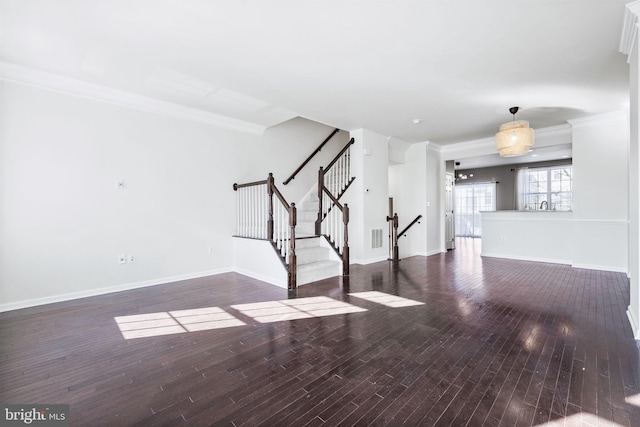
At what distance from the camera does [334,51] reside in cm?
311

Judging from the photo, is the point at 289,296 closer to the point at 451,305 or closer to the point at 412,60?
the point at 451,305

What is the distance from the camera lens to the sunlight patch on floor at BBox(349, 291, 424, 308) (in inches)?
140

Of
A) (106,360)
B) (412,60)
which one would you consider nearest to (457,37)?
(412,60)

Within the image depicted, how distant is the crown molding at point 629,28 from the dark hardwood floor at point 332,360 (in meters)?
2.78

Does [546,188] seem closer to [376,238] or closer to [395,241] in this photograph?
[395,241]

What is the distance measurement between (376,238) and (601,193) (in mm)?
4210

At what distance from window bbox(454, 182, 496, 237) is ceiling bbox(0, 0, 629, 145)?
23.5 feet

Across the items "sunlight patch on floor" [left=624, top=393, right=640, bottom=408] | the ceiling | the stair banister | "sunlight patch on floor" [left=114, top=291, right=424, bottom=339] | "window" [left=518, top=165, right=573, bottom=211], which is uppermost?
the ceiling

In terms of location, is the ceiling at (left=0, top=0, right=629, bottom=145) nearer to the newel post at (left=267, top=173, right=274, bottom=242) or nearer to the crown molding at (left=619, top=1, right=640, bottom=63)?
the crown molding at (left=619, top=1, right=640, bottom=63)

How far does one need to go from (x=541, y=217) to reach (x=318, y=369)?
6595 mm

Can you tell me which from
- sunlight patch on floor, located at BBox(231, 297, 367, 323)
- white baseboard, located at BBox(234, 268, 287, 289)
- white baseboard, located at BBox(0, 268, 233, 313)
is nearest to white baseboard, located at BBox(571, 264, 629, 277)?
sunlight patch on floor, located at BBox(231, 297, 367, 323)

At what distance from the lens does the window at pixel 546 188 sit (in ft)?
32.4

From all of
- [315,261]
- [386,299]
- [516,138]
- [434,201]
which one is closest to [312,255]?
[315,261]

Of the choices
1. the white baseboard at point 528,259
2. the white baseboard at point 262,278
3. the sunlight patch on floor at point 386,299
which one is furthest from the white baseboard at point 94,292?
the white baseboard at point 528,259
